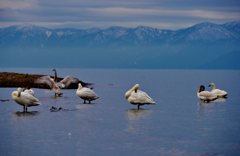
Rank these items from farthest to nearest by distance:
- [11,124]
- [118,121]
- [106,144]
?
1. [118,121]
2. [11,124]
3. [106,144]

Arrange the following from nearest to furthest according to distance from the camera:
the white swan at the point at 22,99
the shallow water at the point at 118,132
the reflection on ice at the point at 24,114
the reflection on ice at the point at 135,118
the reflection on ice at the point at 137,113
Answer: the shallow water at the point at 118,132 < the reflection on ice at the point at 135,118 < the reflection on ice at the point at 137,113 < the reflection on ice at the point at 24,114 < the white swan at the point at 22,99

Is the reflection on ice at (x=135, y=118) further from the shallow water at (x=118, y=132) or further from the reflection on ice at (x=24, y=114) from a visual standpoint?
the reflection on ice at (x=24, y=114)

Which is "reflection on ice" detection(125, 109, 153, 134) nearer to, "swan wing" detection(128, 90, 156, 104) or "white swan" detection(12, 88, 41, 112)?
"swan wing" detection(128, 90, 156, 104)

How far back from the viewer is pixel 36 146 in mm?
15352

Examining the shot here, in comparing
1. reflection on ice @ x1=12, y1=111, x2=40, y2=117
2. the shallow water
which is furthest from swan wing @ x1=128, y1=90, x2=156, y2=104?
reflection on ice @ x1=12, y1=111, x2=40, y2=117

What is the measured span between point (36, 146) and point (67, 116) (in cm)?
774

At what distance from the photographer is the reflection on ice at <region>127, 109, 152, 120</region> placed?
23.0 meters

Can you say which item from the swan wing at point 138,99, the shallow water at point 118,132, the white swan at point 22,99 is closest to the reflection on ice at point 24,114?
the shallow water at point 118,132

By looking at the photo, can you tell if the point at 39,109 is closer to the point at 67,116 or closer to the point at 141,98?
the point at 67,116

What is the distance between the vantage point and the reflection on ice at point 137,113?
2299 cm

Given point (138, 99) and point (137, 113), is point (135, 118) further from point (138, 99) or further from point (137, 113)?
point (138, 99)

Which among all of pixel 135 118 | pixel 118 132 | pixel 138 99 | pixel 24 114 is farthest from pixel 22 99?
pixel 118 132

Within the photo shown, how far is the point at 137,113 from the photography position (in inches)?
978

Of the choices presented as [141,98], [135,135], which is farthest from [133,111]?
[135,135]
